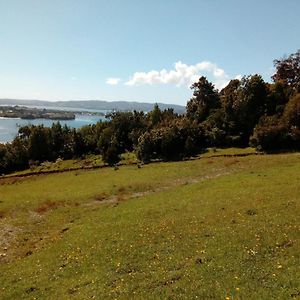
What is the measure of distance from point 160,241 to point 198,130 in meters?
60.5

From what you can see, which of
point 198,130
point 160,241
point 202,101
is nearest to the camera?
point 160,241

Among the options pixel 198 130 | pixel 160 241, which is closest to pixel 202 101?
pixel 198 130

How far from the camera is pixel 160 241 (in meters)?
25.8

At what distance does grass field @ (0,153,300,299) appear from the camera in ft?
61.0

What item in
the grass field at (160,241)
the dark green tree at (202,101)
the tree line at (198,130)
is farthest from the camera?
the dark green tree at (202,101)

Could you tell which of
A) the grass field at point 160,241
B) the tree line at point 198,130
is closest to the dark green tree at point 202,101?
the tree line at point 198,130

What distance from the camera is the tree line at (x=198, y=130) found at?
240 ft

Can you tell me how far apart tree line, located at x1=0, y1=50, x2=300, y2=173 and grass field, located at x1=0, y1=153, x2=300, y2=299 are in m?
24.5

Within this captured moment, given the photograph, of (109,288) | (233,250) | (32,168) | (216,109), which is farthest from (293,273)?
(32,168)

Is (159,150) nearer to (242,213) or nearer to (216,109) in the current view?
(216,109)

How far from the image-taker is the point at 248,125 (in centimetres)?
8281

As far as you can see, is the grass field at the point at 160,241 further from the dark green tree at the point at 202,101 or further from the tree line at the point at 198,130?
the dark green tree at the point at 202,101

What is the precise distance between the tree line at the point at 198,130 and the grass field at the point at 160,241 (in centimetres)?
2449

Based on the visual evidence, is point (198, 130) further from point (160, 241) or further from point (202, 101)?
point (160, 241)
